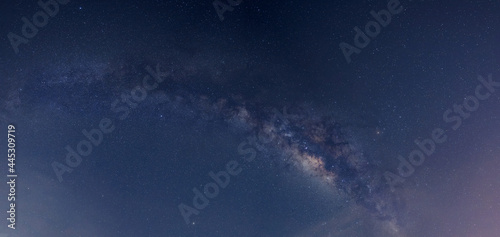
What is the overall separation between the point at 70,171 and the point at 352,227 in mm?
8659

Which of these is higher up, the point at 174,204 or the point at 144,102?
the point at 144,102

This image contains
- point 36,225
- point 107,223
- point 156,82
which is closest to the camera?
point 156,82

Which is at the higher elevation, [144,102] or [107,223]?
[144,102]

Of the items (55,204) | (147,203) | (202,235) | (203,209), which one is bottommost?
(202,235)

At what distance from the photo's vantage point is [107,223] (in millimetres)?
9586

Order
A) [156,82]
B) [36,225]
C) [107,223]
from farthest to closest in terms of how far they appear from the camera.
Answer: [107,223]
[36,225]
[156,82]

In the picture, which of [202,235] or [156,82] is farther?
[202,235]

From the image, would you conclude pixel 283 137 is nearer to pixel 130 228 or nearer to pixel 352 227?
pixel 352 227

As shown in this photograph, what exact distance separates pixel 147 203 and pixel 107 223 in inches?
52.9

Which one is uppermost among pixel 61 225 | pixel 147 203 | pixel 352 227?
pixel 61 225

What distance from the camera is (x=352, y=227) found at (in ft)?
31.1

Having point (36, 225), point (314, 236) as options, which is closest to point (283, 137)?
point (314, 236)

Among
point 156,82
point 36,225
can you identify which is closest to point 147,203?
point 36,225

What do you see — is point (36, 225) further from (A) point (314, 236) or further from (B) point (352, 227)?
(B) point (352, 227)
